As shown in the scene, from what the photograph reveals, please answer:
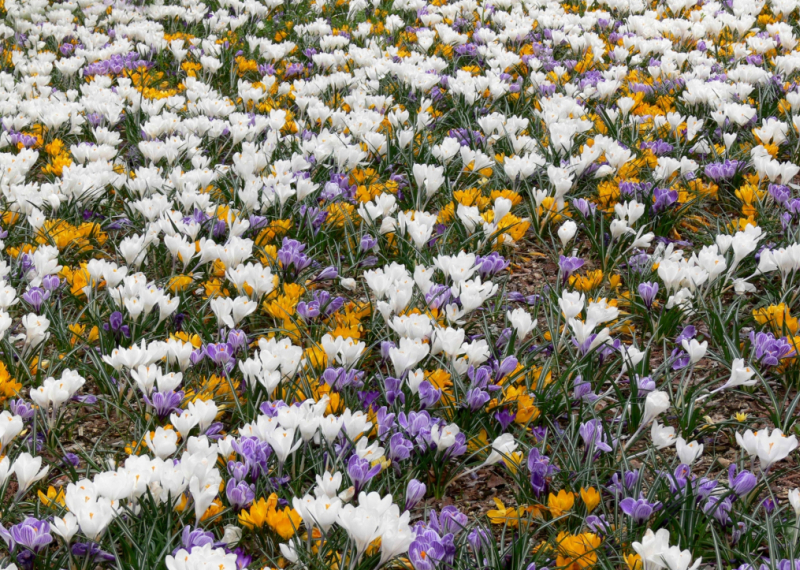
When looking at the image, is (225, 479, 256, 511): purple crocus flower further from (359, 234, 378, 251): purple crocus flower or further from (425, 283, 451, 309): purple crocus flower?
(359, 234, 378, 251): purple crocus flower

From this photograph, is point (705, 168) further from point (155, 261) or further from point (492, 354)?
point (155, 261)

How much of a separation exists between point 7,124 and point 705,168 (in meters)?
4.49

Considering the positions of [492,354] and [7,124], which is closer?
[492,354]

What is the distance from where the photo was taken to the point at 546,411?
2674mm

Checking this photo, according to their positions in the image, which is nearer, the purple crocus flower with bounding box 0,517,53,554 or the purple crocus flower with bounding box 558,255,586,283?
the purple crocus flower with bounding box 0,517,53,554

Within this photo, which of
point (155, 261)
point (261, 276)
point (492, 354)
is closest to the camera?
point (492, 354)

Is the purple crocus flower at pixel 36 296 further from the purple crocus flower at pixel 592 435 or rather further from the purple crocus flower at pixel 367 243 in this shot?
the purple crocus flower at pixel 592 435

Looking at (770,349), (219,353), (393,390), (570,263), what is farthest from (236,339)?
(770,349)

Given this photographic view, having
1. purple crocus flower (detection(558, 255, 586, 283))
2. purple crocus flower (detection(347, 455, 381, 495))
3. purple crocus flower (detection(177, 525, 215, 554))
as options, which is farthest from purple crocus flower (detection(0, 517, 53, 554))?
purple crocus flower (detection(558, 255, 586, 283))

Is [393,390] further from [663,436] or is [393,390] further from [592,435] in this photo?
[663,436]

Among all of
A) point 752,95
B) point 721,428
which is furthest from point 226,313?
point 752,95

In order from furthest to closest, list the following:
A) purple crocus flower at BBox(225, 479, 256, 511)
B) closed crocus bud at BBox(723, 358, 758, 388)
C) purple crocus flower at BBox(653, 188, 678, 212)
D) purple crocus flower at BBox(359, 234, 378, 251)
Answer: purple crocus flower at BBox(653, 188, 678, 212)
purple crocus flower at BBox(359, 234, 378, 251)
closed crocus bud at BBox(723, 358, 758, 388)
purple crocus flower at BBox(225, 479, 256, 511)

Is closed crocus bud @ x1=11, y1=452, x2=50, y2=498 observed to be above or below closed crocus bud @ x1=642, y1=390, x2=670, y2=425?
above

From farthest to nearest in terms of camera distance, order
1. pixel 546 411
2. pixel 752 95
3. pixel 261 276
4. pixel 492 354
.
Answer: pixel 752 95
pixel 261 276
pixel 492 354
pixel 546 411
